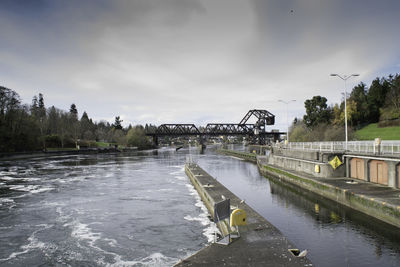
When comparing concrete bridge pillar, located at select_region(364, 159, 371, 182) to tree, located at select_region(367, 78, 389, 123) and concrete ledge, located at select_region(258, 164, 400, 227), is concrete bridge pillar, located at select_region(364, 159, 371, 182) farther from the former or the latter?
tree, located at select_region(367, 78, 389, 123)

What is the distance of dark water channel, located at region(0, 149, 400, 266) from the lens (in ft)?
45.2

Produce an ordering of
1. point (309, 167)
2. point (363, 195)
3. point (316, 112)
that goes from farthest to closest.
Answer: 1. point (316, 112)
2. point (309, 167)
3. point (363, 195)

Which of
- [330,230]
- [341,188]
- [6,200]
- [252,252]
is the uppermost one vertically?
[341,188]

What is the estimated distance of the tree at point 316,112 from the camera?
8214 centimetres

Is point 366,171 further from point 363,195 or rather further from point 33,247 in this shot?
point 33,247

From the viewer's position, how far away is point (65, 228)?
18.1 metres

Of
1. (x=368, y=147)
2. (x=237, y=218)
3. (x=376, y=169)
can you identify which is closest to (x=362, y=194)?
(x=376, y=169)

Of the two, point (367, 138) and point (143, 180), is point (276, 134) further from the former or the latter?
point (143, 180)

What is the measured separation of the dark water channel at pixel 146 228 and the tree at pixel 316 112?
58.0m

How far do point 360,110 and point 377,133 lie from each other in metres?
14.7

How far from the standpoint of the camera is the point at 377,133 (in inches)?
2682

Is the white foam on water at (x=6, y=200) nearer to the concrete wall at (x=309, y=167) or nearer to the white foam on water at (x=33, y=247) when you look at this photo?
the white foam on water at (x=33, y=247)

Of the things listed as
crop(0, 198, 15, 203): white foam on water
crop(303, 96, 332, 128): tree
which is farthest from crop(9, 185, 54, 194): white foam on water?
crop(303, 96, 332, 128): tree

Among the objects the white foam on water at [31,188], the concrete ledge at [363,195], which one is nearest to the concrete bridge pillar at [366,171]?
the concrete ledge at [363,195]
